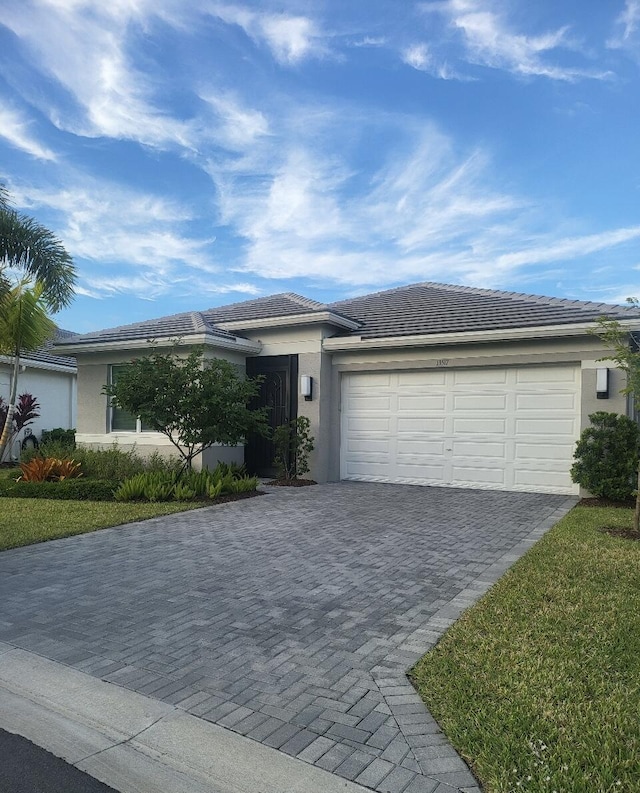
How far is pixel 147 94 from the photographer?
1239 cm

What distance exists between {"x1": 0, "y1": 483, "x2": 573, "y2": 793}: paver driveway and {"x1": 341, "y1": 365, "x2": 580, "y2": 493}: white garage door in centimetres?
295

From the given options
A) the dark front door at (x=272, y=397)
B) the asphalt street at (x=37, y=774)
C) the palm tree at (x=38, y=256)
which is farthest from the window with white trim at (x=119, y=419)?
the asphalt street at (x=37, y=774)

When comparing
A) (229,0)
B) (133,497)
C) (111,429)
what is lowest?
(133,497)

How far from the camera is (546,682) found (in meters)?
3.55

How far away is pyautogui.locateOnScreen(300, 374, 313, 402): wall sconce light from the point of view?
44.0 ft

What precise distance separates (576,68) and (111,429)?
42.1 feet

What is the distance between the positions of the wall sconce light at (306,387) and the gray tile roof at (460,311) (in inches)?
62.1

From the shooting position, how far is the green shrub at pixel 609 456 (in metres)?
10.3

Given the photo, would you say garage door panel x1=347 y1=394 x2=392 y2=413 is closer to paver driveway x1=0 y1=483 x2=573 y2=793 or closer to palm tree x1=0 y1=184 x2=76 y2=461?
paver driveway x1=0 y1=483 x2=573 y2=793

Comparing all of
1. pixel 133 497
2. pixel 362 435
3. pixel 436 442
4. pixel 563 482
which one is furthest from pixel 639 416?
pixel 133 497

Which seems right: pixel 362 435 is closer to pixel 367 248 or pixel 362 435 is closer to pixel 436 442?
pixel 436 442

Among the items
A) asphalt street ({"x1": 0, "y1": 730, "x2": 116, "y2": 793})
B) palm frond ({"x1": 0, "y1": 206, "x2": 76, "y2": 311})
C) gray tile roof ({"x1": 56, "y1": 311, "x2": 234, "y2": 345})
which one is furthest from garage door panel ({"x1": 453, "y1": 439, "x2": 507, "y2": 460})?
palm frond ({"x1": 0, "y1": 206, "x2": 76, "y2": 311})

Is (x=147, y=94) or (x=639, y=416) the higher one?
(x=147, y=94)

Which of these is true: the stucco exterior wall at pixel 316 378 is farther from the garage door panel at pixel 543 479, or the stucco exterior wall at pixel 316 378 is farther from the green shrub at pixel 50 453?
the green shrub at pixel 50 453
